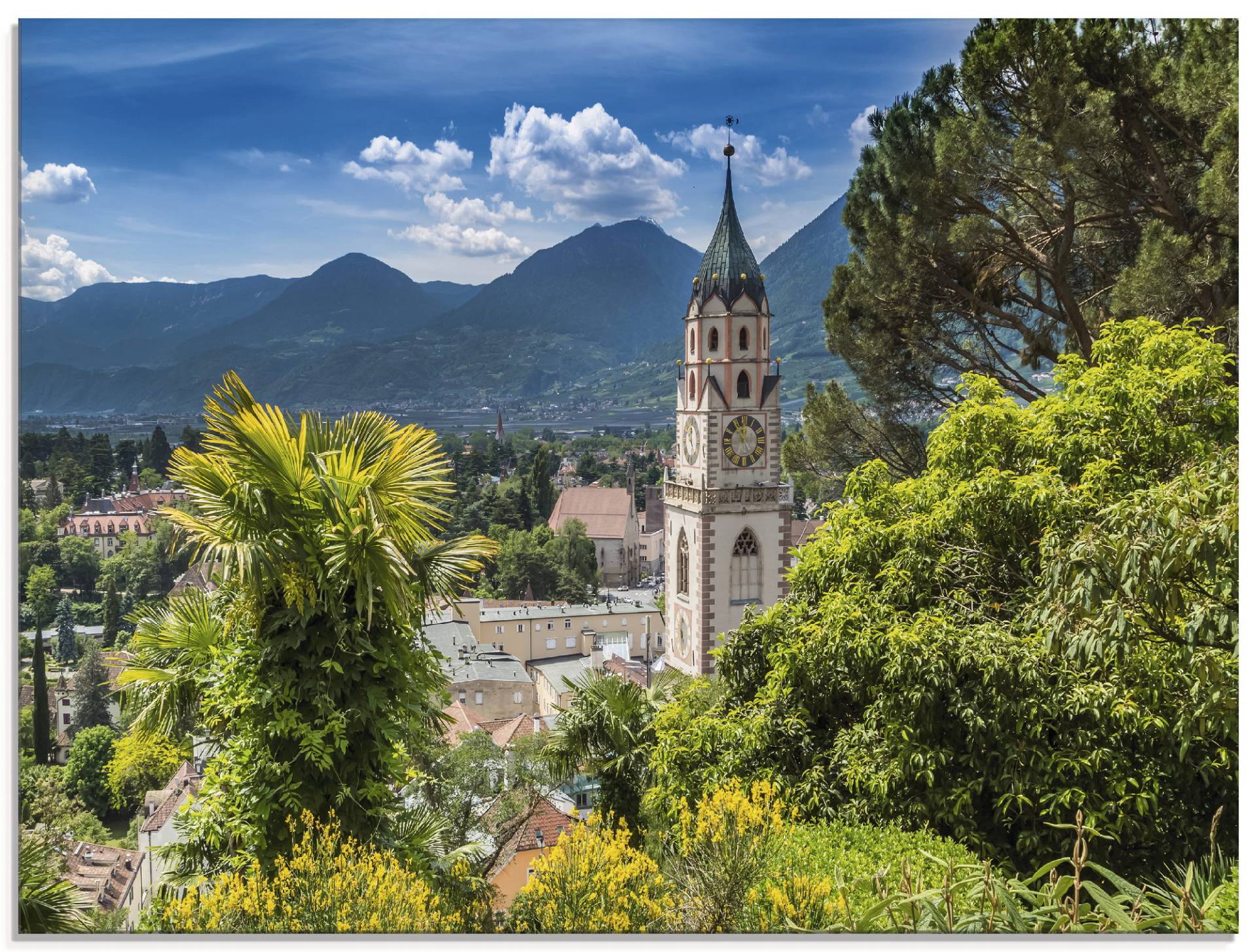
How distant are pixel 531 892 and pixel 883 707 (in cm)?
145

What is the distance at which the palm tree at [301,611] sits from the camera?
3.27 meters

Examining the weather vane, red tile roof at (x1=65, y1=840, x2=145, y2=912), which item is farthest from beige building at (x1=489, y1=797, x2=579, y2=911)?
the weather vane

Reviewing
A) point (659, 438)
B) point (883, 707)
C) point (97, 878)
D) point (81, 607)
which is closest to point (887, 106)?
point (883, 707)

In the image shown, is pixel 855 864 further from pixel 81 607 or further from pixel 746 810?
pixel 81 607

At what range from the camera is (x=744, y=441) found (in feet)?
40.2

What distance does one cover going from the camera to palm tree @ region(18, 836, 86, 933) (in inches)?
137

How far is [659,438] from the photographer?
15.1 m

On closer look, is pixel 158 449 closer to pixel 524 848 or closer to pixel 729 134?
pixel 524 848

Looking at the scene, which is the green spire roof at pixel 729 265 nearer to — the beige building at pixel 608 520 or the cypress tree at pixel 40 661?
the cypress tree at pixel 40 661

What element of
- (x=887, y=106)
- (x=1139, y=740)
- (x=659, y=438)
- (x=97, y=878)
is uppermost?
(x=887, y=106)

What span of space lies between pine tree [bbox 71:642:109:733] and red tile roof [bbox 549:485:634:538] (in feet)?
84.8

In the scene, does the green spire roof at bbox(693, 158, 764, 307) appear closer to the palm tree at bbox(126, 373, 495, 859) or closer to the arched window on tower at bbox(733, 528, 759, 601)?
the palm tree at bbox(126, 373, 495, 859)

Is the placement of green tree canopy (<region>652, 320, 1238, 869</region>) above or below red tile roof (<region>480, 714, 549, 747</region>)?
above

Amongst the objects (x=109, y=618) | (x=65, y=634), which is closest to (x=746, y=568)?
Answer: (x=109, y=618)
